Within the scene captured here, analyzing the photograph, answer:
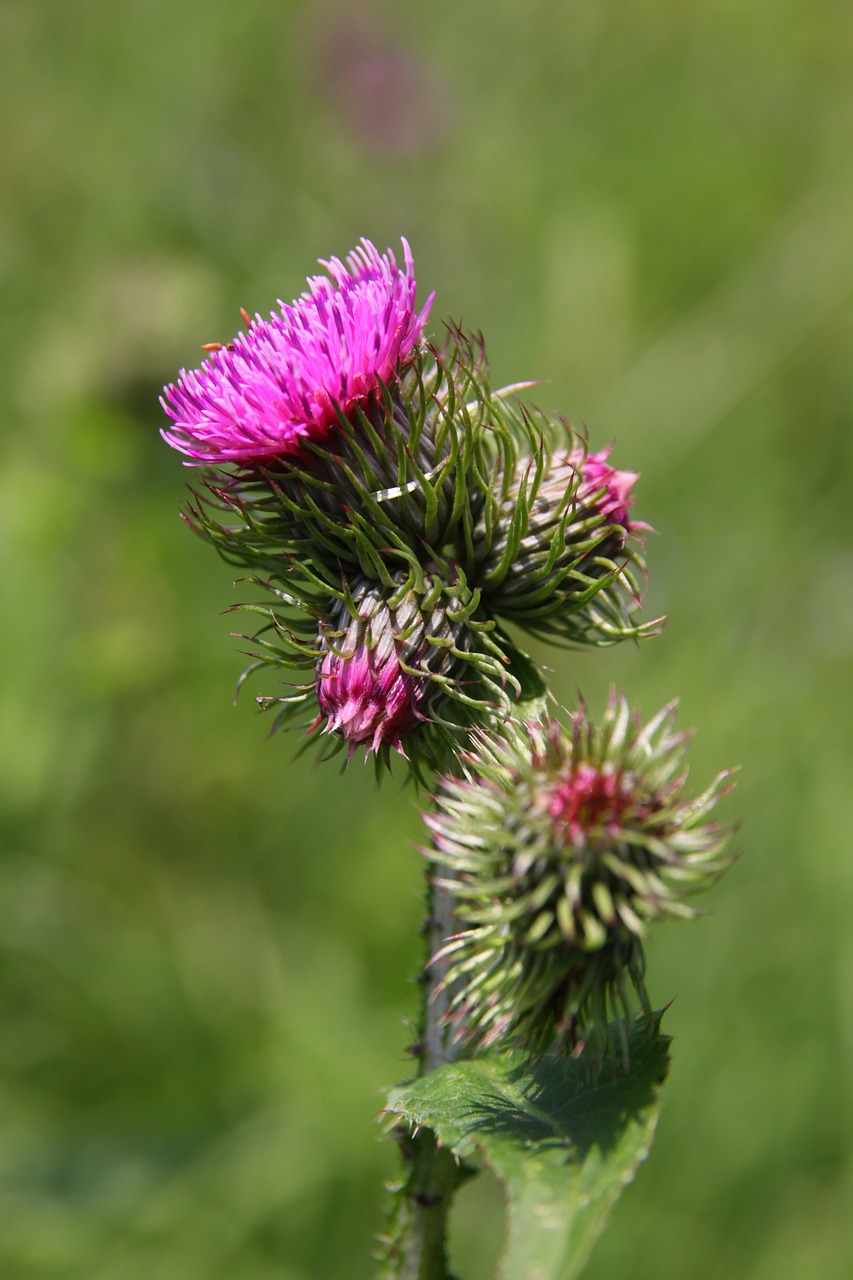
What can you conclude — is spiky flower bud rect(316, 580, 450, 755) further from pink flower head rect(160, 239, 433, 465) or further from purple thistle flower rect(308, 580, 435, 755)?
pink flower head rect(160, 239, 433, 465)

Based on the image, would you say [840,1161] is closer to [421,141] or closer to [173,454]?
[173,454]

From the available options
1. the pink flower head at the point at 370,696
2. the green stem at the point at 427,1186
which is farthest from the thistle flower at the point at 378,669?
the green stem at the point at 427,1186

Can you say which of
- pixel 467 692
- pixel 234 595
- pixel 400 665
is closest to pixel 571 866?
pixel 400 665

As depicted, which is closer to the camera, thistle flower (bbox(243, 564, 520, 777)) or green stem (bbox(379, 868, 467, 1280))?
thistle flower (bbox(243, 564, 520, 777))

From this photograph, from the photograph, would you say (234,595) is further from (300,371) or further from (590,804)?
(590,804)

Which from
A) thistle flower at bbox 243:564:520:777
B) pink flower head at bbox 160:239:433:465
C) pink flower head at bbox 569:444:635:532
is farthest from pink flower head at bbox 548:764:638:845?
pink flower head at bbox 160:239:433:465

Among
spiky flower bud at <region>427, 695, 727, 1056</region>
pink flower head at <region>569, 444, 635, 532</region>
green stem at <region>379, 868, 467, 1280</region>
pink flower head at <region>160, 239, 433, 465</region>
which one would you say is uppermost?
pink flower head at <region>569, 444, 635, 532</region>
